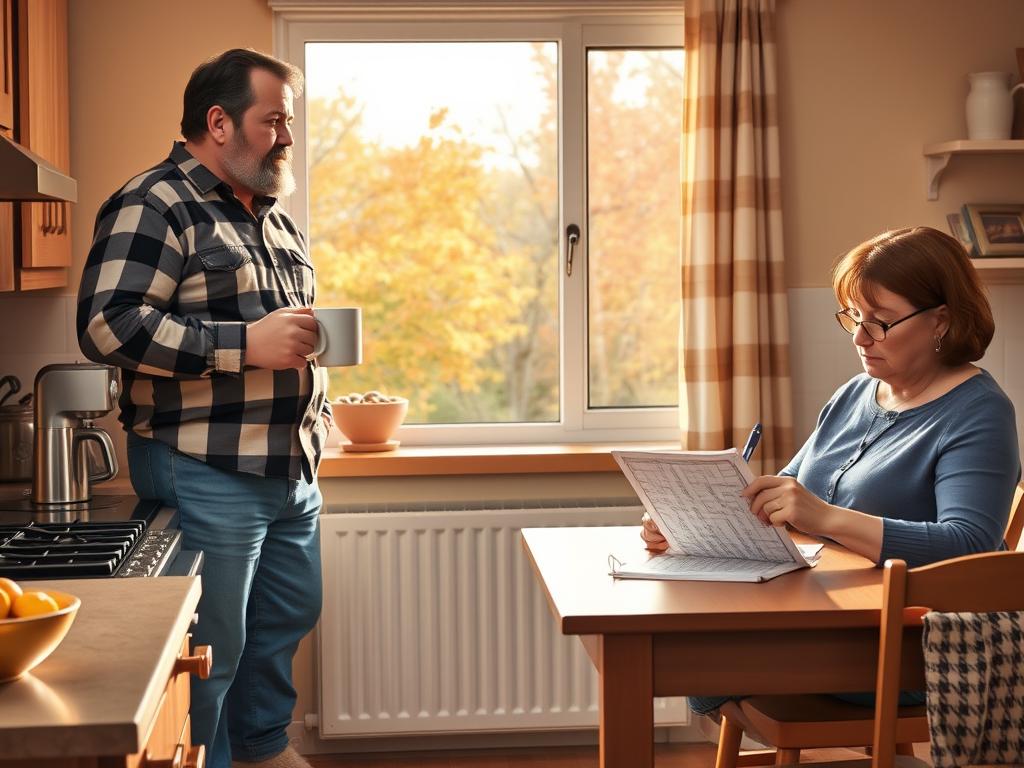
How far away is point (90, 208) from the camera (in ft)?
9.93

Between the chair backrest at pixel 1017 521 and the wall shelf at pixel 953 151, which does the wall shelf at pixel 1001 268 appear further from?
the chair backrest at pixel 1017 521

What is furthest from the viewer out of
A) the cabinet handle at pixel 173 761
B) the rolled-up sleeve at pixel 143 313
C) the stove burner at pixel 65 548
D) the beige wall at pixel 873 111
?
the beige wall at pixel 873 111

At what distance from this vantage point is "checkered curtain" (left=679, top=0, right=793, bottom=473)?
10.1 feet

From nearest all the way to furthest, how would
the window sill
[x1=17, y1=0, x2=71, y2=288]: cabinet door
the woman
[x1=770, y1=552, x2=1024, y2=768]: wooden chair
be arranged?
1. [x1=770, y1=552, x2=1024, y2=768]: wooden chair
2. the woman
3. [x1=17, y1=0, x2=71, y2=288]: cabinet door
4. the window sill

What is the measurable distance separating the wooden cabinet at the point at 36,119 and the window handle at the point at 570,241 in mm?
1314

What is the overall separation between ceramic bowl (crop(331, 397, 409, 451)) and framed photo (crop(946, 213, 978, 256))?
159 cm

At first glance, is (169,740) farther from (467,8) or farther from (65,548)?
(467,8)

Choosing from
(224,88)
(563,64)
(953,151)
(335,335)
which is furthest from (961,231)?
(224,88)

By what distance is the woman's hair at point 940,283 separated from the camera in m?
2.04

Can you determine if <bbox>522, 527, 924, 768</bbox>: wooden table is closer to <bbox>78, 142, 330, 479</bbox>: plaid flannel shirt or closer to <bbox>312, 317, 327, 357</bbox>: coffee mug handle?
<bbox>312, 317, 327, 357</bbox>: coffee mug handle

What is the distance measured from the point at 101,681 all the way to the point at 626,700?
0.77 m

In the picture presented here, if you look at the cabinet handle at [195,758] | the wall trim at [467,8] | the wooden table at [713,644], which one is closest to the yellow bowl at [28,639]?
the cabinet handle at [195,758]

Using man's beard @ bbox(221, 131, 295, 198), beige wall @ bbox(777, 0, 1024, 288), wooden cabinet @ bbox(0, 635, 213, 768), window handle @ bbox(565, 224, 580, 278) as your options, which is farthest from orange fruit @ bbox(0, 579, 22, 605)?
beige wall @ bbox(777, 0, 1024, 288)

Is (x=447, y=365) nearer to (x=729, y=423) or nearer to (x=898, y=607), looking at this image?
(x=729, y=423)
